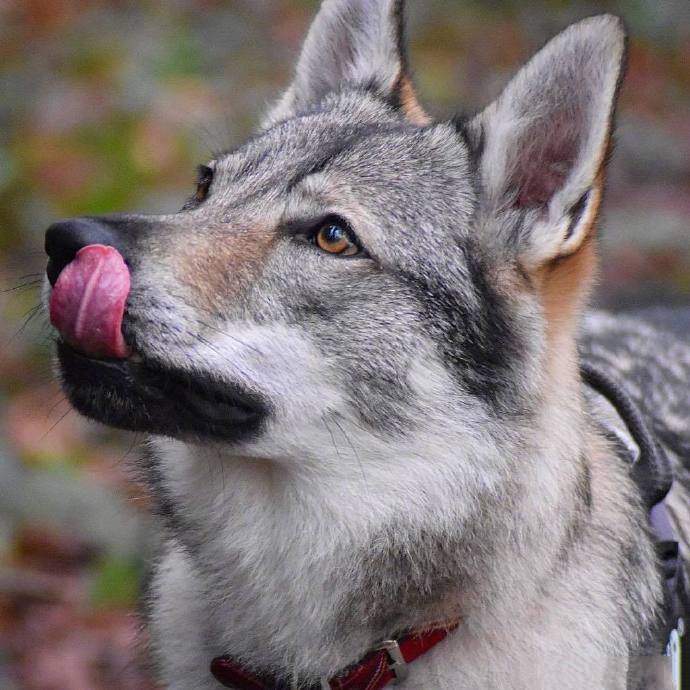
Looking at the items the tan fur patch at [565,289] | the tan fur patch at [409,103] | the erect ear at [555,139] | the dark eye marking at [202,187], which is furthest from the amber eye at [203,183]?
the tan fur patch at [565,289]

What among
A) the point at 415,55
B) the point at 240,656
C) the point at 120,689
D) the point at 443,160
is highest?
the point at 415,55

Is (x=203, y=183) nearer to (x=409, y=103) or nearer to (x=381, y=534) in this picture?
(x=409, y=103)

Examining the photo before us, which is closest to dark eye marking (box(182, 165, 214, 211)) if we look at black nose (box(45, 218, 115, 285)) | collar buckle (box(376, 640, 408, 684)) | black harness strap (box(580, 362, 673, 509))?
black nose (box(45, 218, 115, 285))

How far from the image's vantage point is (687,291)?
9.28m

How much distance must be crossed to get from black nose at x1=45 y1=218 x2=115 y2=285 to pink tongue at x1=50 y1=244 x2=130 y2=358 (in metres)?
0.02

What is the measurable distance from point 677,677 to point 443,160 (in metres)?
1.76

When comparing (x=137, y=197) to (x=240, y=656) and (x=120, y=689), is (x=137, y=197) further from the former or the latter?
(x=240, y=656)

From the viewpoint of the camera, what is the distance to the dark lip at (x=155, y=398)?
3.27 m

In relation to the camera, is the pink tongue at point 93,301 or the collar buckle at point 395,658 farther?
the collar buckle at point 395,658

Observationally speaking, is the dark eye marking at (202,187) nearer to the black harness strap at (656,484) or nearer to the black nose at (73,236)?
the black nose at (73,236)

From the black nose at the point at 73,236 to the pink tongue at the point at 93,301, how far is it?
0.06ft

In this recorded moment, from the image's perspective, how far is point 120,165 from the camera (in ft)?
26.8

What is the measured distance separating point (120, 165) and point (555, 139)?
500 centimetres

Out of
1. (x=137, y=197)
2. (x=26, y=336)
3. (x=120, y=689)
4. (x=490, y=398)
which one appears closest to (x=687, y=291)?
(x=137, y=197)
